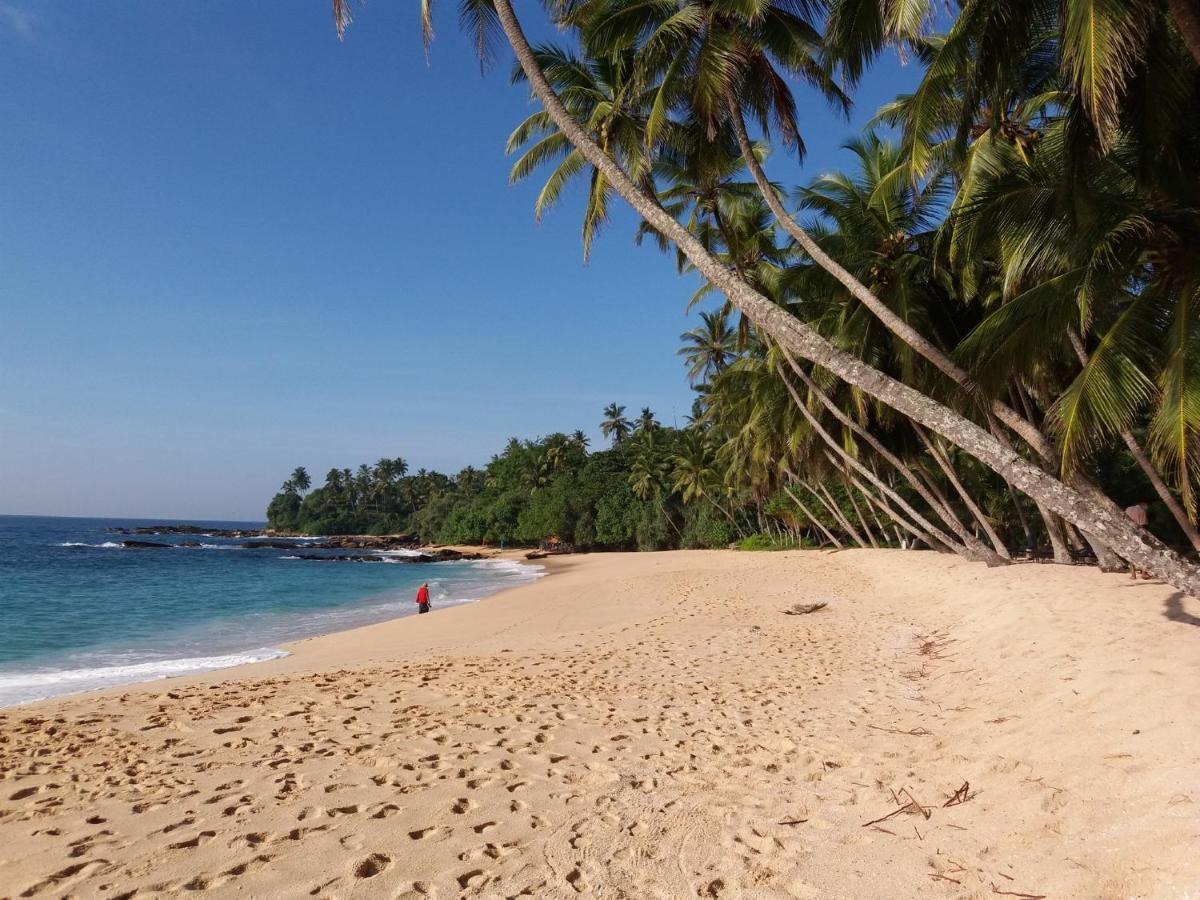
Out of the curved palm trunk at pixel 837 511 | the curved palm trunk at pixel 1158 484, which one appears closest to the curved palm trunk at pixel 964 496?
the curved palm trunk at pixel 1158 484

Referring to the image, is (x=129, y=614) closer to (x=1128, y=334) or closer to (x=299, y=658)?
(x=299, y=658)

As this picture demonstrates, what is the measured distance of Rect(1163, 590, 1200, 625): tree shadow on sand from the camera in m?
6.25

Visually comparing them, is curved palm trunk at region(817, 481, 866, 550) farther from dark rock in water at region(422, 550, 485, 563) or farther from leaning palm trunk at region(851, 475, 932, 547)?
dark rock in water at region(422, 550, 485, 563)

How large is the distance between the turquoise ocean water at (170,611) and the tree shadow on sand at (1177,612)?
13547mm

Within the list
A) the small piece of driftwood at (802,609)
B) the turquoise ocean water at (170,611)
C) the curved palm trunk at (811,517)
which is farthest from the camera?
the curved palm trunk at (811,517)

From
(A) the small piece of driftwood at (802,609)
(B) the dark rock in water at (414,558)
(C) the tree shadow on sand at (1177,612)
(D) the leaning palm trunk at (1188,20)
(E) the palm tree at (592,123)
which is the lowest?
(B) the dark rock in water at (414,558)

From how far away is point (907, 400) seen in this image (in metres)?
5.33

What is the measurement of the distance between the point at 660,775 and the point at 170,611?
21126 mm

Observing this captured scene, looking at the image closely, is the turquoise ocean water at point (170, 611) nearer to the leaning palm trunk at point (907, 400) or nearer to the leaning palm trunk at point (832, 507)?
the leaning palm trunk at point (907, 400)

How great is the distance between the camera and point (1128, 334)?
5.25m

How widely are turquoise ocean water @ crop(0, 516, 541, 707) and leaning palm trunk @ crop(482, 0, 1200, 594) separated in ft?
34.4

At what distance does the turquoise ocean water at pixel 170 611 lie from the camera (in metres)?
11.2

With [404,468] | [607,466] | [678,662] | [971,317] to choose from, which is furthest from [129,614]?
[404,468]

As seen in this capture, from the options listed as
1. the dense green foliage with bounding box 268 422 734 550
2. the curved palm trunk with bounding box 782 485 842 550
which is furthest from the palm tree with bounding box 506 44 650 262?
the dense green foliage with bounding box 268 422 734 550
